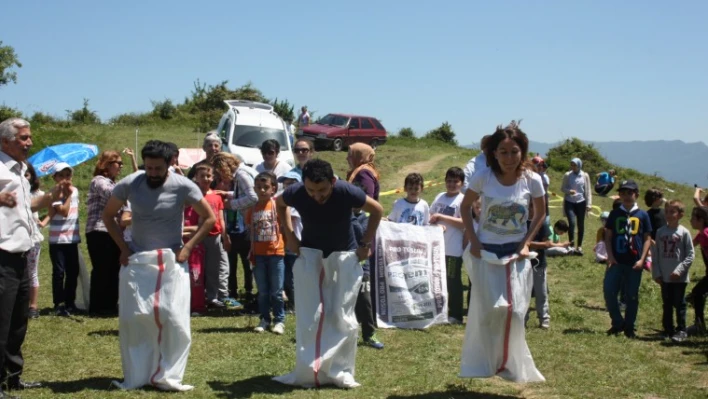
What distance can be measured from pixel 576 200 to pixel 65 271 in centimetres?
996

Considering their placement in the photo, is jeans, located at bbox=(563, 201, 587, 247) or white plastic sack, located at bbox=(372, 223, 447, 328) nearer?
white plastic sack, located at bbox=(372, 223, 447, 328)

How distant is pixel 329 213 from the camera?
664 cm

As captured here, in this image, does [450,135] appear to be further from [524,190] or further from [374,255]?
[524,190]

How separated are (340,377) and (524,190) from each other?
203 cm

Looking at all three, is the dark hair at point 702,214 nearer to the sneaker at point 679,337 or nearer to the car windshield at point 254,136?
the sneaker at point 679,337

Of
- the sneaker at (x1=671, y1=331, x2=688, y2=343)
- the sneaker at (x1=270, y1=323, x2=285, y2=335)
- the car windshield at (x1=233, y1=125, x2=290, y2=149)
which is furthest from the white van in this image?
the sneaker at (x1=671, y1=331, x2=688, y2=343)

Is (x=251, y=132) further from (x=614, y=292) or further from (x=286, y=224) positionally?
(x=286, y=224)

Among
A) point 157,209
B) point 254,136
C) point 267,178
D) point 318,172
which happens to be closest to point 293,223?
point 267,178

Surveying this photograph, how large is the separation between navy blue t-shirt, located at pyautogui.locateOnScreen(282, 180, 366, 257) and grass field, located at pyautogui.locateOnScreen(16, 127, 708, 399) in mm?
1147

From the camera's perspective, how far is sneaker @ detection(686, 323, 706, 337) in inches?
361

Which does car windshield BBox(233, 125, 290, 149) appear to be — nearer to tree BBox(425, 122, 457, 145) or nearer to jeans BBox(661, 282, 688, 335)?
jeans BBox(661, 282, 688, 335)

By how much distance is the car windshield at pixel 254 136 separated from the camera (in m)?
23.5

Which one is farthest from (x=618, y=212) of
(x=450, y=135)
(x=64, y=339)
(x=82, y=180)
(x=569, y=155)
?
(x=450, y=135)

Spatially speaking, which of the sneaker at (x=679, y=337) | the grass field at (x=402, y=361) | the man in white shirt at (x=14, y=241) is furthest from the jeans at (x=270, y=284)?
the sneaker at (x=679, y=337)
